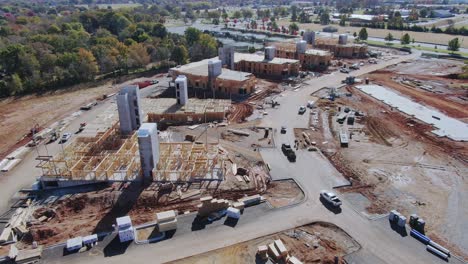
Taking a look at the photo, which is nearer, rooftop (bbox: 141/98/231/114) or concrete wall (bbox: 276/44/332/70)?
rooftop (bbox: 141/98/231/114)

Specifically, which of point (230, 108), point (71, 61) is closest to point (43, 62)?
point (71, 61)

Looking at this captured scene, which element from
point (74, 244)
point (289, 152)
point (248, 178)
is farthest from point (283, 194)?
point (74, 244)

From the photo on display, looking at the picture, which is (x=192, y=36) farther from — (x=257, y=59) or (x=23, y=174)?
(x=23, y=174)

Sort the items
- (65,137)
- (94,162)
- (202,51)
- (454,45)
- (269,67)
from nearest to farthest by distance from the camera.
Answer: (94,162) < (65,137) < (269,67) < (202,51) < (454,45)

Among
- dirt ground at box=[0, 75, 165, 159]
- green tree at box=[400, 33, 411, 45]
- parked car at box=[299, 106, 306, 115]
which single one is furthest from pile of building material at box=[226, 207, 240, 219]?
green tree at box=[400, 33, 411, 45]

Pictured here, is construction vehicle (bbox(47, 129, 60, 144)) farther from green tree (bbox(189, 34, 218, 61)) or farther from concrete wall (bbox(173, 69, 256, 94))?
green tree (bbox(189, 34, 218, 61))

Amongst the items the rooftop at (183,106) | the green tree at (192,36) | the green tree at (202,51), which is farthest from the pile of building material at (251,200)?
the green tree at (192,36)

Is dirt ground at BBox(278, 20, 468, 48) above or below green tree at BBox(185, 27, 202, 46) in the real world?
below
